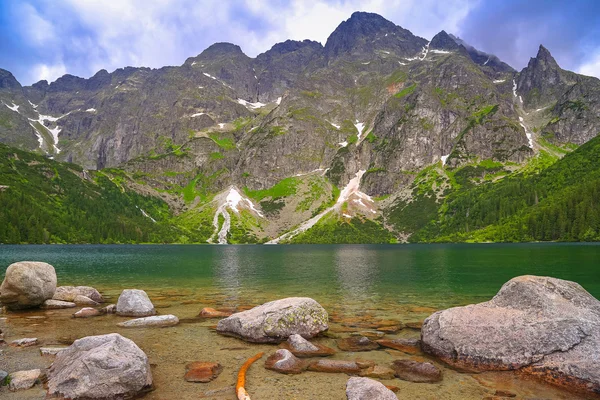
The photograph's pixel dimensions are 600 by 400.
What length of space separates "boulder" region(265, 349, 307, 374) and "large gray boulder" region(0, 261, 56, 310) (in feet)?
73.7

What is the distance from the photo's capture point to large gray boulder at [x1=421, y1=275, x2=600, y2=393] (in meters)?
13.5

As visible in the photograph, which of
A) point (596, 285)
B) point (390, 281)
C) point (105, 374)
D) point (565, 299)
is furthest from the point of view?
point (390, 281)

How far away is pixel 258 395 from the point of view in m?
11.7

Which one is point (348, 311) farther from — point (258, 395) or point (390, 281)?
point (390, 281)

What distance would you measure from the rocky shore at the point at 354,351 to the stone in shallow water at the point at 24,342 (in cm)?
8

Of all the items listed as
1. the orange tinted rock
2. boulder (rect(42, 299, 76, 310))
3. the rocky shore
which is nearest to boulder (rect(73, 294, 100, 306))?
boulder (rect(42, 299, 76, 310))

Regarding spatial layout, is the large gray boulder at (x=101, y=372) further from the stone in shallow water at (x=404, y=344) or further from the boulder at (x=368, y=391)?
the stone in shallow water at (x=404, y=344)

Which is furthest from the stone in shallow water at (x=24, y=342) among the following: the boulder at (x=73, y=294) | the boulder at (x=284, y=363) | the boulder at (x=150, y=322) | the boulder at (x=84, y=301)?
the boulder at (x=73, y=294)

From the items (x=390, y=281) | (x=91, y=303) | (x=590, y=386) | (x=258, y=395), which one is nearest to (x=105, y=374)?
(x=258, y=395)

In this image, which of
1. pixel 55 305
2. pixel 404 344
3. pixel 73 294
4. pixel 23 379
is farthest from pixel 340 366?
pixel 73 294

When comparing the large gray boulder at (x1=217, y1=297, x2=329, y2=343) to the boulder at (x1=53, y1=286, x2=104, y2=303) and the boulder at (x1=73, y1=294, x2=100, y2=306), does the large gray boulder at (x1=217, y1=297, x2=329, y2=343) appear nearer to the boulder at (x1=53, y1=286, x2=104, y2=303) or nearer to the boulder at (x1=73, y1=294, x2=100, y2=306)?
the boulder at (x1=73, y1=294, x2=100, y2=306)

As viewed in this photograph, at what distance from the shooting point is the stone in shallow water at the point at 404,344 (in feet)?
57.5

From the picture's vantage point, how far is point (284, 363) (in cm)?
1449

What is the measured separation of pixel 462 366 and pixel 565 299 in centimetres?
591
